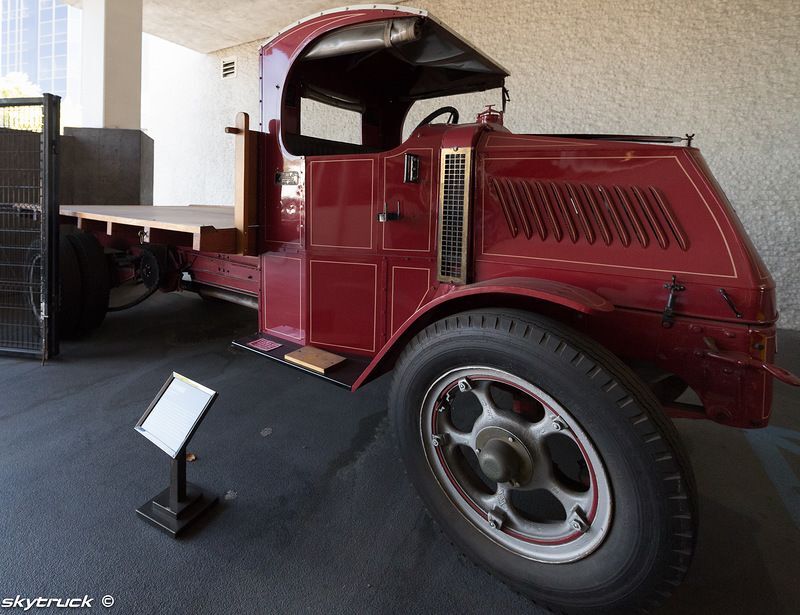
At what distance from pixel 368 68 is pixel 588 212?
201 cm

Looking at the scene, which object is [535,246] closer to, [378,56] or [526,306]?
[526,306]

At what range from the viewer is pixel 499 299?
1811 millimetres

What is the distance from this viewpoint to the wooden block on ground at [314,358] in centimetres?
241

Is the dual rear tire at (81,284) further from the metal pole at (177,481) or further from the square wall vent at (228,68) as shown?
the square wall vent at (228,68)

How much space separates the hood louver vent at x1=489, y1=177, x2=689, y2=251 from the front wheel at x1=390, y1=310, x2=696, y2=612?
1.70 feet

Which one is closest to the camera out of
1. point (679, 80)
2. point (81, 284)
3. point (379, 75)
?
point (379, 75)

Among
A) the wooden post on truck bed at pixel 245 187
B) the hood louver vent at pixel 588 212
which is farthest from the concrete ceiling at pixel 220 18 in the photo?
the hood louver vent at pixel 588 212

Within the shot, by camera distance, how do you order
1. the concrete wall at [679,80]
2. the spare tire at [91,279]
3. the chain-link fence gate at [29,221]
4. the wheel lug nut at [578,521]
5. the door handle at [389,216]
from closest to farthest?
the wheel lug nut at [578,521] < the door handle at [389,216] < the chain-link fence gate at [29,221] < the spare tire at [91,279] < the concrete wall at [679,80]

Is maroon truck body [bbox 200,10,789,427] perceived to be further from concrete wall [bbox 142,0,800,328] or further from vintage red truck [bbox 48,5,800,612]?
concrete wall [bbox 142,0,800,328]

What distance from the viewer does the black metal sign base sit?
1.79 meters

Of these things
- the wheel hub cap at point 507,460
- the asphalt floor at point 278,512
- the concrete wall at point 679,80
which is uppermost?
the concrete wall at point 679,80

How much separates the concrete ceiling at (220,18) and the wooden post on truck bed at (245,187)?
5.97 meters

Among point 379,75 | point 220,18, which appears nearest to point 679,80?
point 379,75

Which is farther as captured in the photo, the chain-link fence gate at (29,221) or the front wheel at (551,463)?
the chain-link fence gate at (29,221)
